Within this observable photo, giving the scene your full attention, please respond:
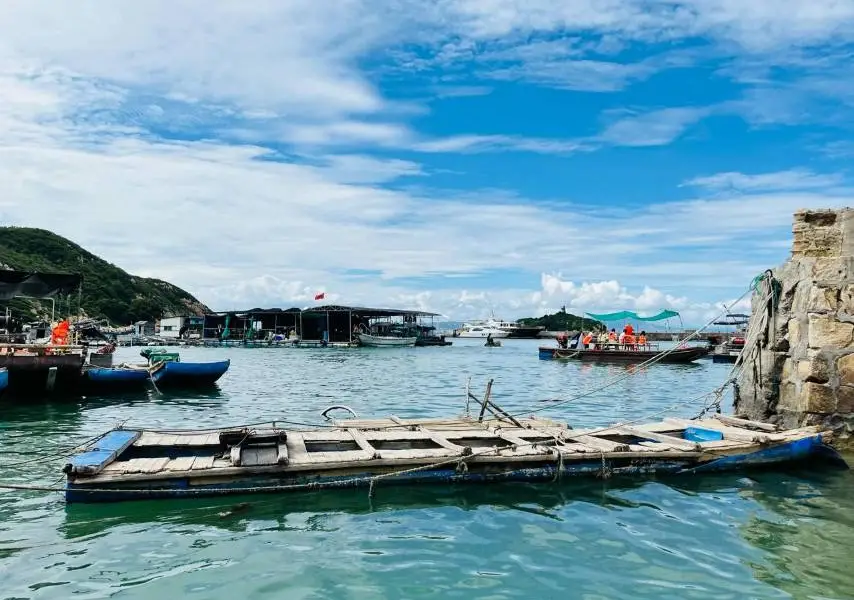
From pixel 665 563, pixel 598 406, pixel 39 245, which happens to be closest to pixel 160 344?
pixel 39 245

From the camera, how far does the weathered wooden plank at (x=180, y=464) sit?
328 inches

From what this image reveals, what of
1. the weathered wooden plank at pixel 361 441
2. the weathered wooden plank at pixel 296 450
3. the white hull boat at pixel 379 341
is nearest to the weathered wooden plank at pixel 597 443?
the weathered wooden plank at pixel 361 441

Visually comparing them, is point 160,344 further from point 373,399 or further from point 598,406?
point 598,406

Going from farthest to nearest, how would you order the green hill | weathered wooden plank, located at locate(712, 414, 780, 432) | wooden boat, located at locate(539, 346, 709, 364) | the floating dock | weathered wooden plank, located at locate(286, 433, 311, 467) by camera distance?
the green hill, wooden boat, located at locate(539, 346, 709, 364), the floating dock, weathered wooden plank, located at locate(712, 414, 780, 432), weathered wooden plank, located at locate(286, 433, 311, 467)

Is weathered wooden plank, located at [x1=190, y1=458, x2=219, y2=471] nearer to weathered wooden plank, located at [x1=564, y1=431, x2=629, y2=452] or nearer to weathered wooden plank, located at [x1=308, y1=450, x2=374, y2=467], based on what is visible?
weathered wooden plank, located at [x1=308, y1=450, x2=374, y2=467]

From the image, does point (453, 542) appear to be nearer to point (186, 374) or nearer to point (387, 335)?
point (186, 374)

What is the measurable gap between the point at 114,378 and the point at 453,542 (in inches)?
764

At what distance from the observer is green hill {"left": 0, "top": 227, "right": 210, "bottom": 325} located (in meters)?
99.4

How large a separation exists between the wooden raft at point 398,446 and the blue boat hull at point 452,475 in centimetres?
11

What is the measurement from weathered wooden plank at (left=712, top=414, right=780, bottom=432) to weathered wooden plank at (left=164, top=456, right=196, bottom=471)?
9.68 meters

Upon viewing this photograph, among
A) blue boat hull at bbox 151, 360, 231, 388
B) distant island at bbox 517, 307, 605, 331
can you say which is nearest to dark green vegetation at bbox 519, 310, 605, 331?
distant island at bbox 517, 307, 605, 331

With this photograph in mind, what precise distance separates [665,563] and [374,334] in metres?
71.2

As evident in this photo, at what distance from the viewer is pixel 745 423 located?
462 inches

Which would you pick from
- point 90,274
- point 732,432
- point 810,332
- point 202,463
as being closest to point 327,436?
point 202,463
